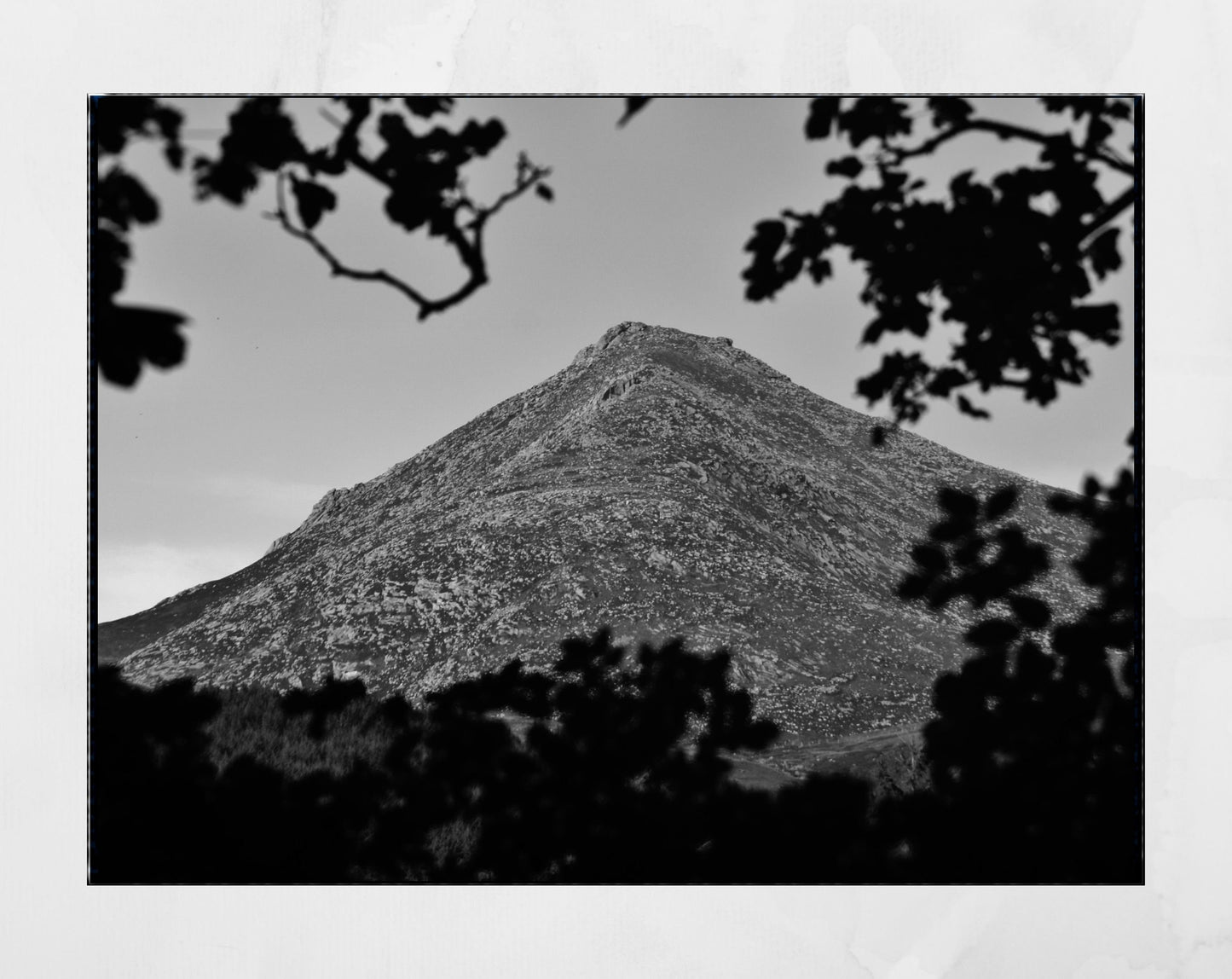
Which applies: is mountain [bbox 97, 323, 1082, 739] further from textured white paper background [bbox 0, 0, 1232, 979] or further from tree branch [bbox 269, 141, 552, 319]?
tree branch [bbox 269, 141, 552, 319]

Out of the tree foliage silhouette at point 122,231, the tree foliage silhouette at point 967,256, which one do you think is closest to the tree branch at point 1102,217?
the tree foliage silhouette at point 967,256

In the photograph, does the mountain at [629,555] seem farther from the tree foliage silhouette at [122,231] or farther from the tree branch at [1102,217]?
the tree foliage silhouette at [122,231]

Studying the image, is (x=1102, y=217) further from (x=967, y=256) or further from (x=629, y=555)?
(x=629, y=555)

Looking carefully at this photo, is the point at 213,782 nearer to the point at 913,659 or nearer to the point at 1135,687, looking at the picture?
the point at 1135,687

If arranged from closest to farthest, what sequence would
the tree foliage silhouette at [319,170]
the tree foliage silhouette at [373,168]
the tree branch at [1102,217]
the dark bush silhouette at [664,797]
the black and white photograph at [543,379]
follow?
the tree foliage silhouette at [319,170]
the tree foliage silhouette at [373,168]
the black and white photograph at [543,379]
the tree branch at [1102,217]
the dark bush silhouette at [664,797]

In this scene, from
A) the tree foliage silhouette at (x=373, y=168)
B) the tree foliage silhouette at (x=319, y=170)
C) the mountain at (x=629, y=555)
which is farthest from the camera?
the mountain at (x=629, y=555)

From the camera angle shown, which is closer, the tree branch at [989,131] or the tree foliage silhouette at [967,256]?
the tree foliage silhouette at [967,256]
